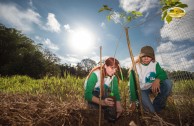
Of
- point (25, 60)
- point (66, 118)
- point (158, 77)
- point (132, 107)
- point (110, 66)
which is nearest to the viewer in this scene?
point (66, 118)

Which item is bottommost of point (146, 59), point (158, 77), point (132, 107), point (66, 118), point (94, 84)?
point (66, 118)

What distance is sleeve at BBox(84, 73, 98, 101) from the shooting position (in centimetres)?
240

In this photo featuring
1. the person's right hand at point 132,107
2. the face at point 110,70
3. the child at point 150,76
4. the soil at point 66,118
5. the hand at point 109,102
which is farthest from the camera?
the child at point 150,76

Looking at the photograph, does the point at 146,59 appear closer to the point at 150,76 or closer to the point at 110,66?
the point at 150,76

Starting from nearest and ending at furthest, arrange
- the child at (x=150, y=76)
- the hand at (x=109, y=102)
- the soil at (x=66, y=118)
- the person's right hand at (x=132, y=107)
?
the soil at (x=66, y=118) < the hand at (x=109, y=102) < the person's right hand at (x=132, y=107) < the child at (x=150, y=76)

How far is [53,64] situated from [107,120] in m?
13.0

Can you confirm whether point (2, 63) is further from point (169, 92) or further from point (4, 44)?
point (169, 92)

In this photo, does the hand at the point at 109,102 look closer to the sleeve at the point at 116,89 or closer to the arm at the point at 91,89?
the arm at the point at 91,89

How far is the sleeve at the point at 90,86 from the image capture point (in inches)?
94.6

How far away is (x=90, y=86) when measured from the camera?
241cm

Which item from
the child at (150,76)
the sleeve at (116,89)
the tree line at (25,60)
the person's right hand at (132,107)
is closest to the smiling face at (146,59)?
the child at (150,76)

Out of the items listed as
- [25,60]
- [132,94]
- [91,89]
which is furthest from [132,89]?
[25,60]

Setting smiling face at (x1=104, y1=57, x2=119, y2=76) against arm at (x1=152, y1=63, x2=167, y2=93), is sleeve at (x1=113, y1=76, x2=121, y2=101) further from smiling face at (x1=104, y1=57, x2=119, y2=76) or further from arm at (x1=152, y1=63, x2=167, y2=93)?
arm at (x1=152, y1=63, x2=167, y2=93)

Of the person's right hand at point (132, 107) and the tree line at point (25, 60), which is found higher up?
the tree line at point (25, 60)
